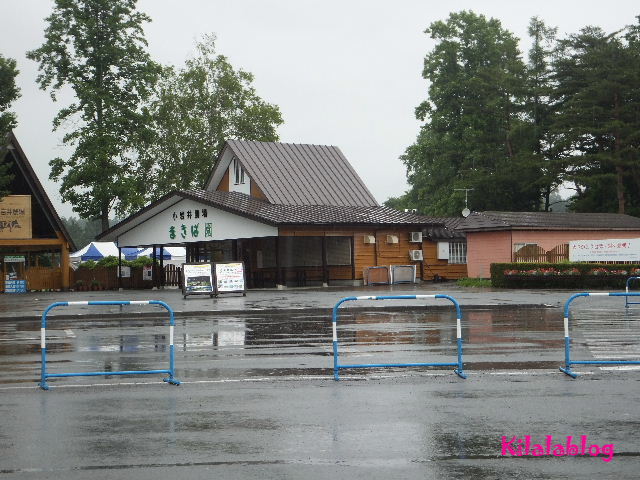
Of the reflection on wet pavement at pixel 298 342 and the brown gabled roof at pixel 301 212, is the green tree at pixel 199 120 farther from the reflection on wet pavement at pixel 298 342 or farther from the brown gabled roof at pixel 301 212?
the reflection on wet pavement at pixel 298 342

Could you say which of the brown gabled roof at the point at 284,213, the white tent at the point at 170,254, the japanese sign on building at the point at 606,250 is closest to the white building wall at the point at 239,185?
the brown gabled roof at the point at 284,213

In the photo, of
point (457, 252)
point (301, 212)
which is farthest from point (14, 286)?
point (457, 252)

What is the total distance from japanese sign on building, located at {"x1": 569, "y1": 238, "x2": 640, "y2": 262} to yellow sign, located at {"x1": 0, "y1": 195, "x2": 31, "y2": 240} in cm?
3060

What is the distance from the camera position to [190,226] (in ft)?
166

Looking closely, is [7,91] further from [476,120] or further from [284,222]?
[476,120]

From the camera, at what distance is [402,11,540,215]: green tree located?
69150mm

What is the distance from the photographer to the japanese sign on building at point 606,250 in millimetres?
41969

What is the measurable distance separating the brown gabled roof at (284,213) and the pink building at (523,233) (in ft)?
9.94

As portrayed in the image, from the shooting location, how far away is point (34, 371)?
1342cm

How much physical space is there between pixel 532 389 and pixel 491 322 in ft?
37.3

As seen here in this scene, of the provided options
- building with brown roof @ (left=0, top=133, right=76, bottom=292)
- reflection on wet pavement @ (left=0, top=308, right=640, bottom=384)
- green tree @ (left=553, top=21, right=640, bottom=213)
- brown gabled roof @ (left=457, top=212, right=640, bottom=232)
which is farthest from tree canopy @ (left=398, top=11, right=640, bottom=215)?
reflection on wet pavement @ (left=0, top=308, right=640, bottom=384)

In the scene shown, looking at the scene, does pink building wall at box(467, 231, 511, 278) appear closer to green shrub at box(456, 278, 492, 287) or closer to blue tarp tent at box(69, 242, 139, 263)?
green shrub at box(456, 278, 492, 287)

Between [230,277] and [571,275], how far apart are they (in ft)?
48.3

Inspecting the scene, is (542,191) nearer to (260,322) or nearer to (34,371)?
(260,322)
